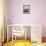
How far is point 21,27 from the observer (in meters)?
2.33

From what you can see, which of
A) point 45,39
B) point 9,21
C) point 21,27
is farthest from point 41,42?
point 9,21

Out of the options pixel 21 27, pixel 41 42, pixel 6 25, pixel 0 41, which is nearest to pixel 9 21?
pixel 6 25

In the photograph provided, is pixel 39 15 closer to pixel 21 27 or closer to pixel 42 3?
pixel 42 3

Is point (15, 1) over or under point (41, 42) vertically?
over

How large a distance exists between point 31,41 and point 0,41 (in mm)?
534

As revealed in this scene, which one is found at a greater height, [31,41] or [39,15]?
[39,15]

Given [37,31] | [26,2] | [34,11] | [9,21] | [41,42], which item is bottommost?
[41,42]

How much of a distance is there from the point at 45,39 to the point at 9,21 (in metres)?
0.72

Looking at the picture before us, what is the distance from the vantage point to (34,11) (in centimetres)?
235

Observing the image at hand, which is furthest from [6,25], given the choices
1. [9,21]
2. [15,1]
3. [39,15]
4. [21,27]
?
[39,15]

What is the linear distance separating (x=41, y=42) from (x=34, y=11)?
0.56 m

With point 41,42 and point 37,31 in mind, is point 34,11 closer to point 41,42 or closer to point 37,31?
point 37,31

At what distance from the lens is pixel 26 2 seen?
236 centimetres

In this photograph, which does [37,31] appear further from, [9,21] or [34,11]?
[9,21]
